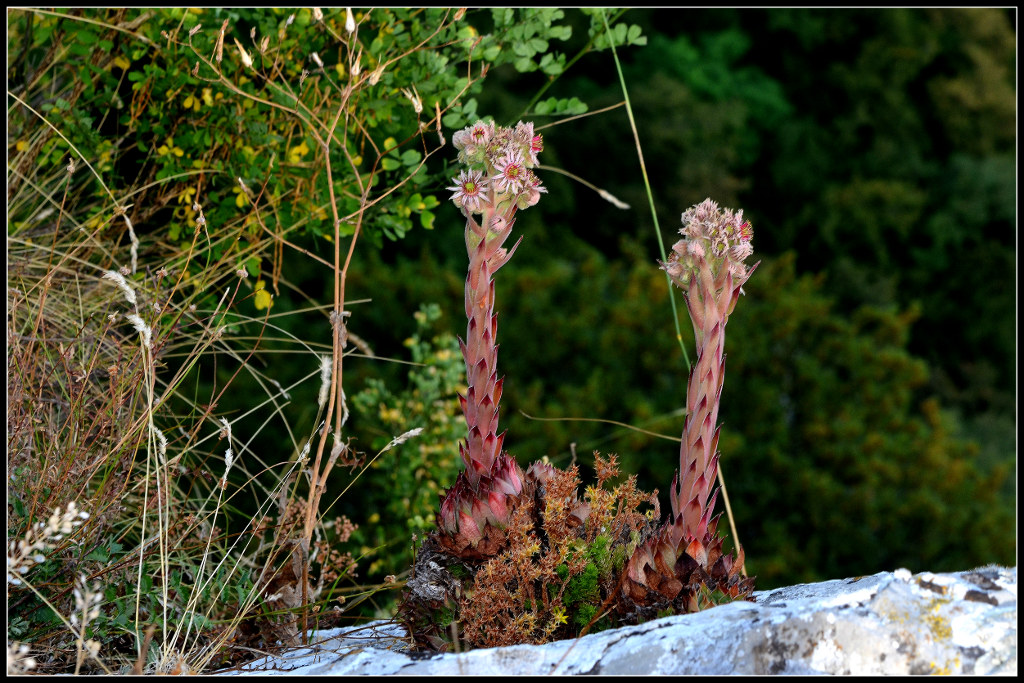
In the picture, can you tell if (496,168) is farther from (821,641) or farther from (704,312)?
(821,641)

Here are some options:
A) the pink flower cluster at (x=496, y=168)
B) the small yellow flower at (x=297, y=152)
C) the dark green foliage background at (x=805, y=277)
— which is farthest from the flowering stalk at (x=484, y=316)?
the dark green foliage background at (x=805, y=277)

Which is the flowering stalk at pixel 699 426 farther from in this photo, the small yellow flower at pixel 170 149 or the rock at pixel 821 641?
the small yellow flower at pixel 170 149

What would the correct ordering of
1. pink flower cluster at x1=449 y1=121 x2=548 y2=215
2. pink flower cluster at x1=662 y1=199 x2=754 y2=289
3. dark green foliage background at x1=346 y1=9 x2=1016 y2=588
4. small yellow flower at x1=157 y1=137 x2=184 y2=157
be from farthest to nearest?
1. dark green foliage background at x1=346 y1=9 x2=1016 y2=588
2. small yellow flower at x1=157 y1=137 x2=184 y2=157
3. pink flower cluster at x1=449 y1=121 x2=548 y2=215
4. pink flower cluster at x1=662 y1=199 x2=754 y2=289

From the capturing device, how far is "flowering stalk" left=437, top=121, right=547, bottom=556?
1826 millimetres

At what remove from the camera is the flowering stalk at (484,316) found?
1826 mm

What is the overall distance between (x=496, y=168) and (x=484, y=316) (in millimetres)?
303

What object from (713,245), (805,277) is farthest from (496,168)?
(805,277)

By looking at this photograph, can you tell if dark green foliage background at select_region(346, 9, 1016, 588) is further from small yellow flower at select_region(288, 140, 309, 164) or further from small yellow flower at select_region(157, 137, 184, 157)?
small yellow flower at select_region(157, 137, 184, 157)

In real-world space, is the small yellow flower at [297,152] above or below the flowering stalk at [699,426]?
above

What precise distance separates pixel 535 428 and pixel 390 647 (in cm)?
320

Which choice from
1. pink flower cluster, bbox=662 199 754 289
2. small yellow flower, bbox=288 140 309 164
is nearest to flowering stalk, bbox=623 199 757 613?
pink flower cluster, bbox=662 199 754 289

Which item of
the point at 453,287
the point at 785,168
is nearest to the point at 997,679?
the point at 453,287

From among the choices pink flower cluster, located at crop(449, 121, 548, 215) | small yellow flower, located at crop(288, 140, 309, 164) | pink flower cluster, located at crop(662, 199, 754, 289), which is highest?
small yellow flower, located at crop(288, 140, 309, 164)

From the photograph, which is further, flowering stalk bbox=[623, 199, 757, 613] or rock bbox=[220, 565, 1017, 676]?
flowering stalk bbox=[623, 199, 757, 613]
